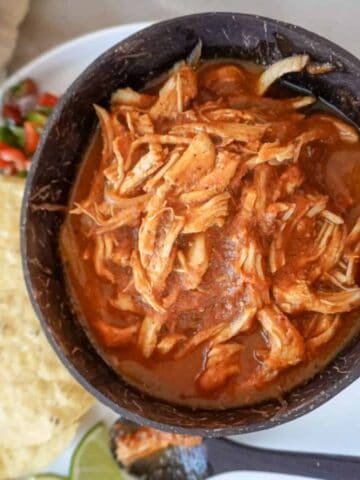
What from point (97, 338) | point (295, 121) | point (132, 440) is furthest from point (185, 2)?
point (132, 440)

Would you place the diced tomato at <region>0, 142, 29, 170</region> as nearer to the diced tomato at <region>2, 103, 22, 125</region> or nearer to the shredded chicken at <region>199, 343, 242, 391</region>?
the diced tomato at <region>2, 103, 22, 125</region>

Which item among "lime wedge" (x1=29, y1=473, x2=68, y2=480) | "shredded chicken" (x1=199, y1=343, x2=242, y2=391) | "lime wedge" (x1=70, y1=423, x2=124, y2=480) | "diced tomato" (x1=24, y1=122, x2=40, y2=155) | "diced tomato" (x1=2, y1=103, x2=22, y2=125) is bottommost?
"lime wedge" (x1=29, y1=473, x2=68, y2=480)

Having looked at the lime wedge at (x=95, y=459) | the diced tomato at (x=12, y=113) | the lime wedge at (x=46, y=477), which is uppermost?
the diced tomato at (x=12, y=113)

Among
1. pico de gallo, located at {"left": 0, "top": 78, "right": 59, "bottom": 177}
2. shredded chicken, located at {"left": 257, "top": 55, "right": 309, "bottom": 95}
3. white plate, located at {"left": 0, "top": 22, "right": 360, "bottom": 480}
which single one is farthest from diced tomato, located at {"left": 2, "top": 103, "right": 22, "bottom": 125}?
shredded chicken, located at {"left": 257, "top": 55, "right": 309, "bottom": 95}

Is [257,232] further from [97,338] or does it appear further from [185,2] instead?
[185,2]

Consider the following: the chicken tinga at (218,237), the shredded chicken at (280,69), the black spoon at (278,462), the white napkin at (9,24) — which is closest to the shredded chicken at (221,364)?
the chicken tinga at (218,237)

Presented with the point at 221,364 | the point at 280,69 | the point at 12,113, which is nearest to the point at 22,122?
the point at 12,113

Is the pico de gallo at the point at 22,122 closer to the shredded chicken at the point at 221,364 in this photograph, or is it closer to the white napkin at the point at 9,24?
the white napkin at the point at 9,24
